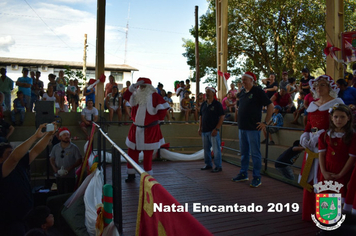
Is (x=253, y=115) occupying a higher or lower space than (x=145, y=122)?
higher

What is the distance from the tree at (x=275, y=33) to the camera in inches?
596

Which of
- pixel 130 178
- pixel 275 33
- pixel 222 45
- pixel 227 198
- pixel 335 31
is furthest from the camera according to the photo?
pixel 275 33

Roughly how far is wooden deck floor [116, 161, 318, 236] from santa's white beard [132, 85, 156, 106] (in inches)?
56.3

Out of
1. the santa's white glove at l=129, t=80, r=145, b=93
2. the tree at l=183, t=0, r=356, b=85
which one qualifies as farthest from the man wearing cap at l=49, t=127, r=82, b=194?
the tree at l=183, t=0, r=356, b=85

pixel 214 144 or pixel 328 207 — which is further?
pixel 214 144

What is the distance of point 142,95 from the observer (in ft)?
17.5

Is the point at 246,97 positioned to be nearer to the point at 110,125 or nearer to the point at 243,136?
the point at 243,136

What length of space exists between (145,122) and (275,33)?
13303 millimetres

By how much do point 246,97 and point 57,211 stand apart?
429cm

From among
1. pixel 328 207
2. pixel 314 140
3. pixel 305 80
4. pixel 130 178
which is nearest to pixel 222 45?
pixel 305 80

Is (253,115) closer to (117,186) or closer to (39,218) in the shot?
(117,186)

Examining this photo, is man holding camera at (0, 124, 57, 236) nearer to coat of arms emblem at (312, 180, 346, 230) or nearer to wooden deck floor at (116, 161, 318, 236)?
wooden deck floor at (116, 161, 318, 236)

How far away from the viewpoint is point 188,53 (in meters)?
21.3

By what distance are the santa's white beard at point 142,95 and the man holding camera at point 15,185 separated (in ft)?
7.28
